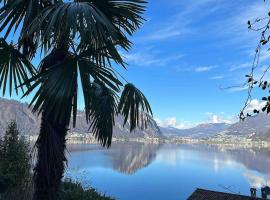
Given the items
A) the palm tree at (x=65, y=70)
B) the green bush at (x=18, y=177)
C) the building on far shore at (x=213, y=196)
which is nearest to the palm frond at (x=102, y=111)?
the palm tree at (x=65, y=70)

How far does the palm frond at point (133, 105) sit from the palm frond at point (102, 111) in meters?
0.18

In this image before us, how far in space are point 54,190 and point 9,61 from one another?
7.93 ft

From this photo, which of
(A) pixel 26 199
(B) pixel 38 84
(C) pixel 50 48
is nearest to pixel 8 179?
(A) pixel 26 199

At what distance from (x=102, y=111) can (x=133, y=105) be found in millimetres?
585

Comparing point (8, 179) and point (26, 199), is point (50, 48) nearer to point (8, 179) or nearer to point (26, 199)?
point (26, 199)

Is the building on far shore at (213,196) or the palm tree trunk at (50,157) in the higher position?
the palm tree trunk at (50,157)

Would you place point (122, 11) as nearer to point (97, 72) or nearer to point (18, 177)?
point (97, 72)

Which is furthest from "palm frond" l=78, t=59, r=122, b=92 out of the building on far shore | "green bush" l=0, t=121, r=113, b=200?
the building on far shore

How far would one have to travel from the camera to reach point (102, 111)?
6.59 m

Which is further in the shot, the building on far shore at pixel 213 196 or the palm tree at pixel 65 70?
the building on far shore at pixel 213 196

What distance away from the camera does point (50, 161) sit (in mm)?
6348

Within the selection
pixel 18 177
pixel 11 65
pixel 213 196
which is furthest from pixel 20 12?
pixel 213 196

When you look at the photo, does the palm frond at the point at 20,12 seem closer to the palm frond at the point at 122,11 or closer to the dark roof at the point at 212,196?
the palm frond at the point at 122,11

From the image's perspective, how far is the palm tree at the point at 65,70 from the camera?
546cm
